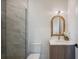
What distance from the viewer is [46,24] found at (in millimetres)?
4672

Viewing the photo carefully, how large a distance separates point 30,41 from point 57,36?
97 cm

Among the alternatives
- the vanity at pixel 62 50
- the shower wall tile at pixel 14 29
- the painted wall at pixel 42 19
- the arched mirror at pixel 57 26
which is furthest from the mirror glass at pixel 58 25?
the shower wall tile at pixel 14 29

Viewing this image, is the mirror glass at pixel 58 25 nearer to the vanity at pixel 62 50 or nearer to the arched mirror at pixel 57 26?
the arched mirror at pixel 57 26

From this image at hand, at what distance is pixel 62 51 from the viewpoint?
3688mm

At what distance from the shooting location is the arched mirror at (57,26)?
4584 mm

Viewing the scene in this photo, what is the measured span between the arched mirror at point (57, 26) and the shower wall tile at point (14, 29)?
5.47ft

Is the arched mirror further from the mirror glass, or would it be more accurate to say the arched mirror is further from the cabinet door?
the cabinet door

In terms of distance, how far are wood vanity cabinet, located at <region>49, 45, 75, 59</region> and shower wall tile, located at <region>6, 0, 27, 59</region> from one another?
0.97 metres

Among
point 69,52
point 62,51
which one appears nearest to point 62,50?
point 62,51

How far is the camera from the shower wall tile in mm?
2545

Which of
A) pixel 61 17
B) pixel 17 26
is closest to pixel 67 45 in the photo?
pixel 61 17

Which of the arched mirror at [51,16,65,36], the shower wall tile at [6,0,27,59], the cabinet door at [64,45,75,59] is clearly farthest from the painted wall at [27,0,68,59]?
the shower wall tile at [6,0,27,59]

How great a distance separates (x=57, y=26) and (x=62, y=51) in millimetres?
1149

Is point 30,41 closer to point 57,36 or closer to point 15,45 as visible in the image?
point 57,36
